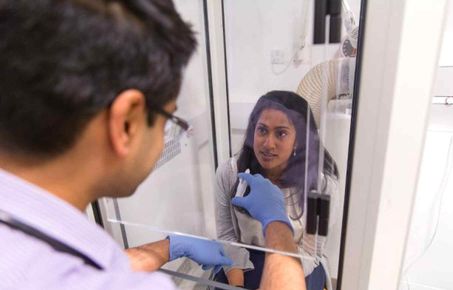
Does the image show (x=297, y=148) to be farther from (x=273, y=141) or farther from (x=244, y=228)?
(x=244, y=228)

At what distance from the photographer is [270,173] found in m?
1.48

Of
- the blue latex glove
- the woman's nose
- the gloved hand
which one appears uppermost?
the woman's nose

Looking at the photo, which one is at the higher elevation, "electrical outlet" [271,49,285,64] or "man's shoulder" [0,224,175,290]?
"electrical outlet" [271,49,285,64]

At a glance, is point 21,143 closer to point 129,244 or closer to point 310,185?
point 310,185

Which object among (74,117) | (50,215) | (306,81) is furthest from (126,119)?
(306,81)

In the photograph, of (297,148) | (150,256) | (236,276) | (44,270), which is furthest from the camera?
(236,276)

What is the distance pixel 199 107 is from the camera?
63.9 inches

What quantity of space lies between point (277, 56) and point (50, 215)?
124cm

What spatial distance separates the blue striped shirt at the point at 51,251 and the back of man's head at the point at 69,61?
65 millimetres

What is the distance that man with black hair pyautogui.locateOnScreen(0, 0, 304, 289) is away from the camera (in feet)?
1.31

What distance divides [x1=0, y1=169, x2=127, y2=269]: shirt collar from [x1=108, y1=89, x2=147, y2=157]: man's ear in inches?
4.6

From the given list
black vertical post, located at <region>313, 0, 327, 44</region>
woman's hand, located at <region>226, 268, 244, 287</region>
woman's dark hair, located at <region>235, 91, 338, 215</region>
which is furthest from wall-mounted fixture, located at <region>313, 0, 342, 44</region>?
woman's hand, located at <region>226, 268, 244, 287</region>

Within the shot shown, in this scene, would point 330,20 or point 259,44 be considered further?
point 259,44

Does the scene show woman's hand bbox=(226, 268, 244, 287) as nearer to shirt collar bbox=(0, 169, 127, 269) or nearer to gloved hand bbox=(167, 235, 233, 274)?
gloved hand bbox=(167, 235, 233, 274)
